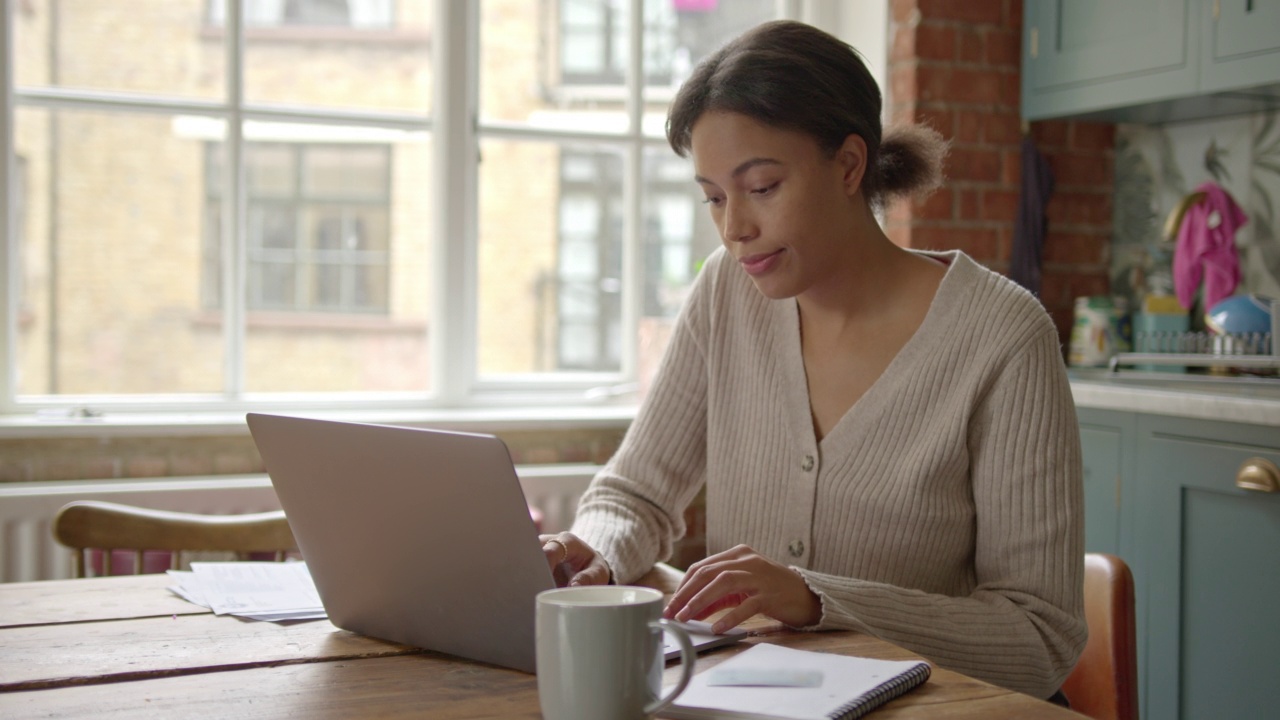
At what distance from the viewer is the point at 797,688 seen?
850 millimetres

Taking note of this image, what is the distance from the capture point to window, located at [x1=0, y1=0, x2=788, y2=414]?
254cm

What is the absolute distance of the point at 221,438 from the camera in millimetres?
2443

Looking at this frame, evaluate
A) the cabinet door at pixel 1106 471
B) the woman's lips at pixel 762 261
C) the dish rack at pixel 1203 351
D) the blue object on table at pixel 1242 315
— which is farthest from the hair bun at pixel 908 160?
the blue object on table at pixel 1242 315

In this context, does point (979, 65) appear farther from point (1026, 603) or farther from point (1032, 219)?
point (1026, 603)

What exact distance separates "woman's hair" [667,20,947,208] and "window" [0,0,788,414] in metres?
1.46

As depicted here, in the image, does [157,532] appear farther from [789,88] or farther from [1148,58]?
[1148,58]

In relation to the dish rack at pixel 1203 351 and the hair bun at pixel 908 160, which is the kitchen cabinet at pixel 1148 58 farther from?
the hair bun at pixel 908 160

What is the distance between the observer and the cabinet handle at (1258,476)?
2.01 meters

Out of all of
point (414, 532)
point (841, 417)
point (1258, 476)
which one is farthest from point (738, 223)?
point (1258, 476)

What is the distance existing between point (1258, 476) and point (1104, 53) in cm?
115

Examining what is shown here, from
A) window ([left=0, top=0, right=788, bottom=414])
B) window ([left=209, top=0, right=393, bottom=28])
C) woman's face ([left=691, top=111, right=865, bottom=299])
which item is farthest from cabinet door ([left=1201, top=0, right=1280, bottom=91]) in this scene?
window ([left=209, top=0, right=393, bottom=28])

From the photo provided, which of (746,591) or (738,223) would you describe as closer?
(746,591)

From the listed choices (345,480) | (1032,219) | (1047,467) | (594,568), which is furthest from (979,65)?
(345,480)

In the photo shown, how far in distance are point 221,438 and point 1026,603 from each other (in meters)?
1.81
